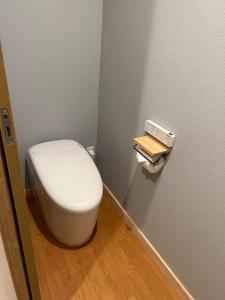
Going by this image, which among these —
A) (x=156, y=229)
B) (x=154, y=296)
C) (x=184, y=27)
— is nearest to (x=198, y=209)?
(x=156, y=229)

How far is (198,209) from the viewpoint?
104cm

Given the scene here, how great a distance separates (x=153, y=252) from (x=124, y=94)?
35.8 inches

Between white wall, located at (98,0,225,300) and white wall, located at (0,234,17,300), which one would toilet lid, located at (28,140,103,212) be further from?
white wall, located at (0,234,17,300)

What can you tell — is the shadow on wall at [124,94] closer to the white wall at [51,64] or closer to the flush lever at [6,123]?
the white wall at [51,64]

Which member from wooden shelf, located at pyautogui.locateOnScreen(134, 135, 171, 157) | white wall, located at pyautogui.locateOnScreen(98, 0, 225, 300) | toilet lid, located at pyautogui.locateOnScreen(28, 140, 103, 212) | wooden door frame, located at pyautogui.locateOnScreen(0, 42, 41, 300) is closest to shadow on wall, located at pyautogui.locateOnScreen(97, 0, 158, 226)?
white wall, located at pyautogui.locateOnScreen(98, 0, 225, 300)

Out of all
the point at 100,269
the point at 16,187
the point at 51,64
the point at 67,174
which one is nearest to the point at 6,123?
the point at 16,187

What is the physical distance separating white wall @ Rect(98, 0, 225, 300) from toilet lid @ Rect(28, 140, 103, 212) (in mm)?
260

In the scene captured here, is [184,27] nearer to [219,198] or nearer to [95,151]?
[219,198]

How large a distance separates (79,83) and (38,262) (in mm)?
1074

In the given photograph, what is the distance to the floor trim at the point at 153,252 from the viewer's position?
1263mm

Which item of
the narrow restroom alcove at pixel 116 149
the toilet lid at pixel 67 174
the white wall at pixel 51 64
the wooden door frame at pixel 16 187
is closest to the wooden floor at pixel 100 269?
the narrow restroom alcove at pixel 116 149

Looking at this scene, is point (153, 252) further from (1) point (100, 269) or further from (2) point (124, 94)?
(2) point (124, 94)

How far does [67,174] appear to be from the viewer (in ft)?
4.42

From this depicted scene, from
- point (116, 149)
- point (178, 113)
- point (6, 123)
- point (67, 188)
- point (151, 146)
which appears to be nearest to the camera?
point (6, 123)
